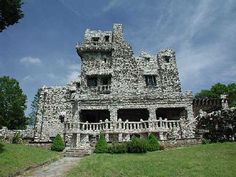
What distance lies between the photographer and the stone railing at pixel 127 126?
32969mm

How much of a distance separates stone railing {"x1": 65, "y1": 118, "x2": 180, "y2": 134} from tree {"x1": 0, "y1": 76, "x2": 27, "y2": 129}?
25.2 meters

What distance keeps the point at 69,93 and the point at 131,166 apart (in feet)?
94.0

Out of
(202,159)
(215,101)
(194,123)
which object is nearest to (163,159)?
(202,159)

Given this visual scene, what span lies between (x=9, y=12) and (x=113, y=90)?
970 inches

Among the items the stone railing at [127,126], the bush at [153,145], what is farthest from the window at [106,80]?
the bush at [153,145]

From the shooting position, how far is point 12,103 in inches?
2210

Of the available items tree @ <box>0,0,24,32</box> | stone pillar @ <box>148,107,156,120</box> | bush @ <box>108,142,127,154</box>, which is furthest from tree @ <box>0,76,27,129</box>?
tree @ <box>0,0,24,32</box>

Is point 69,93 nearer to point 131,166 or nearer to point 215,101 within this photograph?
point 215,101

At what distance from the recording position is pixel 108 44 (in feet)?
152

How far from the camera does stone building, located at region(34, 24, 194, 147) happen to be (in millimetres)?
37250

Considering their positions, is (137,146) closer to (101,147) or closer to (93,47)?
(101,147)

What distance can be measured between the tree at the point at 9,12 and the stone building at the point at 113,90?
59.9ft

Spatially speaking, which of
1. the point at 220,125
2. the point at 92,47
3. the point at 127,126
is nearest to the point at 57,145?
the point at 127,126

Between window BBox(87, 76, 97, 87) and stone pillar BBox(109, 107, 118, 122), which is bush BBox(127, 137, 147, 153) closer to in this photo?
stone pillar BBox(109, 107, 118, 122)
